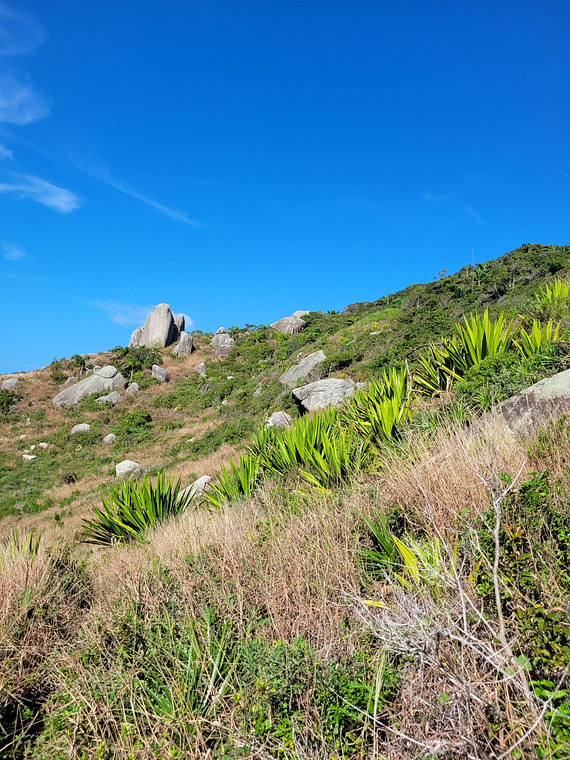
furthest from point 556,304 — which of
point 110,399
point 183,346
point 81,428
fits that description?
point 183,346

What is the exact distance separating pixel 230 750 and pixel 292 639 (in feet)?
2.17

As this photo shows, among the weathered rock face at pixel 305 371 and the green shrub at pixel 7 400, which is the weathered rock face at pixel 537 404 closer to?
the weathered rock face at pixel 305 371

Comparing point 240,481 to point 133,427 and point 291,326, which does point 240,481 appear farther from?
→ point 291,326

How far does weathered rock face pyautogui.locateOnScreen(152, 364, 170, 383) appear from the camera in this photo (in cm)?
3406

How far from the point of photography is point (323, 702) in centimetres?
212

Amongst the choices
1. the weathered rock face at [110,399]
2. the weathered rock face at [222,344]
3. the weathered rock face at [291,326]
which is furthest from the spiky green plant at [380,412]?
the weathered rock face at [222,344]

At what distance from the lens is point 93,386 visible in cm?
3141

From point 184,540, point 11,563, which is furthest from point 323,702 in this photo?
point 11,563

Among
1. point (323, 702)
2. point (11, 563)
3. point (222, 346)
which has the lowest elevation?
point (323, 702)

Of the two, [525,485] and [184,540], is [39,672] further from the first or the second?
[525,485]

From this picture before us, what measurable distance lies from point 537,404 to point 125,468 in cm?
1808

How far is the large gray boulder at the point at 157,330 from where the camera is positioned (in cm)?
4091

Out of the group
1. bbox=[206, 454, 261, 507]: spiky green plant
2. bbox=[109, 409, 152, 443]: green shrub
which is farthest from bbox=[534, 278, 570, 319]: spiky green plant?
bbox=[109, 409, 152, 443]: green shrub

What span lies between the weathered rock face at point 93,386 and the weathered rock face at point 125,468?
44.4 ft
